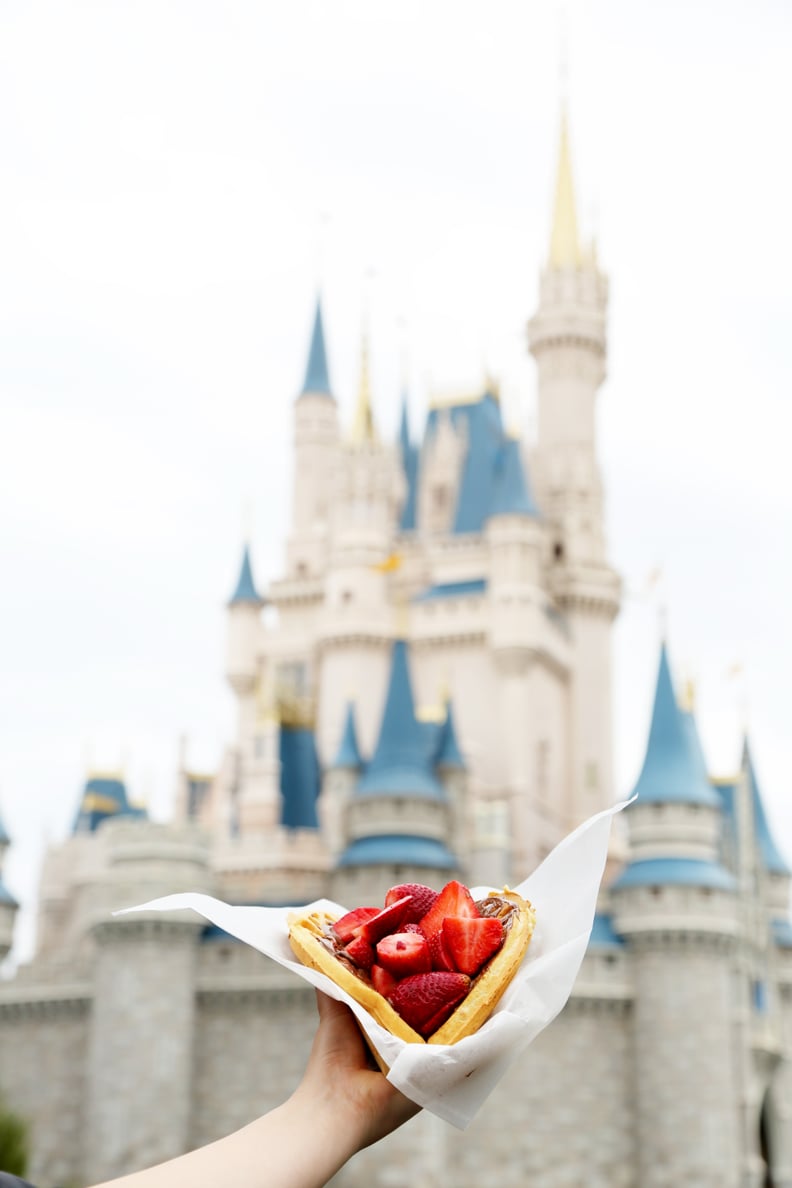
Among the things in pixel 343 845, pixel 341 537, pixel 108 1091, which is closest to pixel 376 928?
pixel 108 1091

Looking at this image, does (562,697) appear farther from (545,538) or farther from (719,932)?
(719,932)

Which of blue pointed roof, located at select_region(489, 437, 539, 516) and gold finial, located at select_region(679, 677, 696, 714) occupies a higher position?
blue pointed roof, located at select_region(489, 437, 539, 516)

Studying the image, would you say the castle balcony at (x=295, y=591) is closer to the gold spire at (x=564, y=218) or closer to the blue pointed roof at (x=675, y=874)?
the gold spire at (x=564, y=218)

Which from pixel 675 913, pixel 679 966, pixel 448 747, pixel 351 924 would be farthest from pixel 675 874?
pixel 351 924

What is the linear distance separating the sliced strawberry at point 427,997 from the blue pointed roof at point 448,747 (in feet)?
102

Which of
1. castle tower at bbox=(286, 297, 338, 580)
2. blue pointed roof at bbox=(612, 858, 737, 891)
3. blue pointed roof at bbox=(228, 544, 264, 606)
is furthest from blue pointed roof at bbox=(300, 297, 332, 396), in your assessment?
blue pointed roof at bbox=(612, 858, 737, 891)

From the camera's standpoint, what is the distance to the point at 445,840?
32719 millimetres

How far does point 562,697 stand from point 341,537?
6551 millimetres

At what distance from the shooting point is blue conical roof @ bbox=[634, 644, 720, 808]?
107 feet

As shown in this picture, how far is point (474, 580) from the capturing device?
4169cm

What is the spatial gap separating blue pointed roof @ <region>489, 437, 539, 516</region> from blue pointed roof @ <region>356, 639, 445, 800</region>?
7.99 meters

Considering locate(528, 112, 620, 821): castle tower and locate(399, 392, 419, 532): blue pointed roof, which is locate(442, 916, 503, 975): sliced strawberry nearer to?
locate(528, 112, 620, 821): castle tower

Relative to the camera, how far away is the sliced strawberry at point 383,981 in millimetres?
4094

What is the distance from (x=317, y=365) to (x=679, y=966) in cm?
2128
